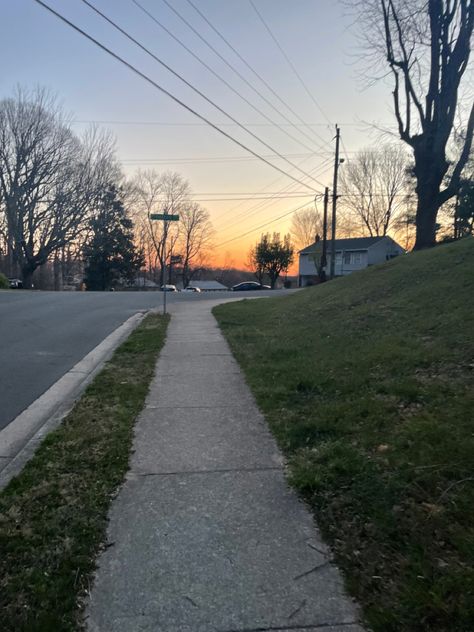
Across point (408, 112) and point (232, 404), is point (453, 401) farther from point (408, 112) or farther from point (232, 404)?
point (408, 112)

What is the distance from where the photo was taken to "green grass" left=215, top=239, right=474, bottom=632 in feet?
7.82

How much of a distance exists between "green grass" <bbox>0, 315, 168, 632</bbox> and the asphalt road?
112cm

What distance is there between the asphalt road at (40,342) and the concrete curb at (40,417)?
146 mm

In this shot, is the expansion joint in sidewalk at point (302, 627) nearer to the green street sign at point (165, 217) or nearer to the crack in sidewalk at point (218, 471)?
the crack in sidewalk at point (218, 471)

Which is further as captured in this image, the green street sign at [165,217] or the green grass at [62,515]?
the green street sign at [165,217]

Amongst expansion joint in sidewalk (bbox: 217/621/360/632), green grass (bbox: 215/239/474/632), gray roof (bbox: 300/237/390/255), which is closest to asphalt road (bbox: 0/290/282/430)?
green grass (bbox: 215/239/474/632)

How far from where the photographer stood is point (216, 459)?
405 cm

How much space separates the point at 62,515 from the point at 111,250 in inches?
2276

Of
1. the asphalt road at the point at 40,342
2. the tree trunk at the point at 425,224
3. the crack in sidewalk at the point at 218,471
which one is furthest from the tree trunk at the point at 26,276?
the crack in sidewalk at the point at 218,471

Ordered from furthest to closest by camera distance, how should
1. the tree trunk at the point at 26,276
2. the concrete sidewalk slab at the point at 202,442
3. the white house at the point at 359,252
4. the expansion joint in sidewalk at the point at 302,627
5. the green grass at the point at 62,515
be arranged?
1. the white house at the point at 359,252
2. the tree trunk at the point at 26,276
3. the concrete sidewalk slab at the point at 202,442
4. the green grass at the point at 62,515
5. the expansion joint in sidewalk at the point at 302,627

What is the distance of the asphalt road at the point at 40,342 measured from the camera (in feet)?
20.3

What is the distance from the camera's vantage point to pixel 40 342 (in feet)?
31.6

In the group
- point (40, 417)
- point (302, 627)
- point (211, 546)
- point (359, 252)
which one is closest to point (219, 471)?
point (211, 546)

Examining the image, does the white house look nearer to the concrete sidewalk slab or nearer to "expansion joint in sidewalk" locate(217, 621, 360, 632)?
the concrete sidewalk slab
